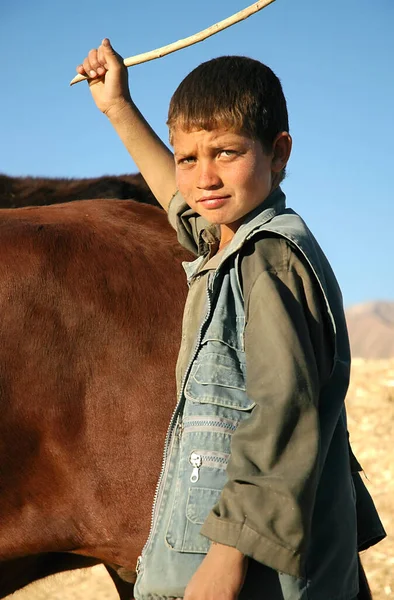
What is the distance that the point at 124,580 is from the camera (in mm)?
2891

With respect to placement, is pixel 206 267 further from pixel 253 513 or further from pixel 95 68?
pixel 95 68

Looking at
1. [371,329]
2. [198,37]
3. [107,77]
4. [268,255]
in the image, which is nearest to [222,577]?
[268,255]

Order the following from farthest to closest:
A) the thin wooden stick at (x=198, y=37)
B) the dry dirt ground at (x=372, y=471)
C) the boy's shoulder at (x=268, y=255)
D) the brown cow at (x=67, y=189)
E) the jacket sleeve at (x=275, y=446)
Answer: the dry dirt ground at (x=372, y=471)
the brown cow at (x=67, y=189)
the thin wooden stick at (x=198, y=37)
the boy's shoulder at (x=268, y=255)
the jacket sleeve at (x=275, y=446)

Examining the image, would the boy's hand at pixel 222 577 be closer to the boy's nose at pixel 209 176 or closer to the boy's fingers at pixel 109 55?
the boy's nose at pixel 209 176

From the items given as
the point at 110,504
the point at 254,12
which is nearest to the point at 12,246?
the point at 110,504

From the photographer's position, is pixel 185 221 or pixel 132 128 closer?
pixel 185 221

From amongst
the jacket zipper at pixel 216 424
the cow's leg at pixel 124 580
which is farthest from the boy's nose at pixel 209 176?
the cow's leg at pixel 124 580

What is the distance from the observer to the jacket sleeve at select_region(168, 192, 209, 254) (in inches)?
84.2

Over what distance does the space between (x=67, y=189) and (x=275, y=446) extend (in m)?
2.08

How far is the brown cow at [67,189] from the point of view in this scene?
310 centimetres

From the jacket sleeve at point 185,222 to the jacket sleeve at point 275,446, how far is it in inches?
27.5

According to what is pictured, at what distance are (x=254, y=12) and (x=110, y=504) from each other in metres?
1.40

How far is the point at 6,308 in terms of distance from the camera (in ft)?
7.48

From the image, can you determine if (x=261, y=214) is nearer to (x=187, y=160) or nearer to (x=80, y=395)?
(x=187, y=160)
